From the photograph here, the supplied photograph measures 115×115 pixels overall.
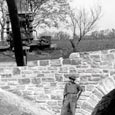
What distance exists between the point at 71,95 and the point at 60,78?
2.34 ft

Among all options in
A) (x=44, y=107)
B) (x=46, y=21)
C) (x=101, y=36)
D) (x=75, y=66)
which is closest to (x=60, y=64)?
(x=75, y=66)

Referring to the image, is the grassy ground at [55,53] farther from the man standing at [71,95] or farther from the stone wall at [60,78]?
the man standing at [71,95]

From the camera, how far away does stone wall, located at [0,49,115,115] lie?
363 inches

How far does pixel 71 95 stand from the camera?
893 cm

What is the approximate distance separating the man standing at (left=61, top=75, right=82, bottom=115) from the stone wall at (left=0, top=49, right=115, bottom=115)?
278 mm

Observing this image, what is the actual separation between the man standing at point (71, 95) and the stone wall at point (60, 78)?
278mm

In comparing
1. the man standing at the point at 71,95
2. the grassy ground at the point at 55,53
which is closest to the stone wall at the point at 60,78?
the man standing at the point at 71,95

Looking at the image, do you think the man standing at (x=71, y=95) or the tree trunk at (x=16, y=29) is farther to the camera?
→ the man standing at (x=71, y=95)

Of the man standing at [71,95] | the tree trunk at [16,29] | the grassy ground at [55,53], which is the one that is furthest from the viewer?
the grassy ground at [55,53]

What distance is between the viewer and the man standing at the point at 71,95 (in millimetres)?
8945

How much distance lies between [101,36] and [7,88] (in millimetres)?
9313

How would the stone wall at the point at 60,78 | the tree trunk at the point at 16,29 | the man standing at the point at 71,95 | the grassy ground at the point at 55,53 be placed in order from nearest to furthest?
the tree trunk at the point at 16,29 < the man standing at the point at 71,95 < the stone wall at the point at 60,78 < the grassy ground at the point at 55,53

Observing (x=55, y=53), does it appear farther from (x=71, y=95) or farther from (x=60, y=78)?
(x=71, y=95)

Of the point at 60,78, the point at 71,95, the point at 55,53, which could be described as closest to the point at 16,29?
the point at 60,78
